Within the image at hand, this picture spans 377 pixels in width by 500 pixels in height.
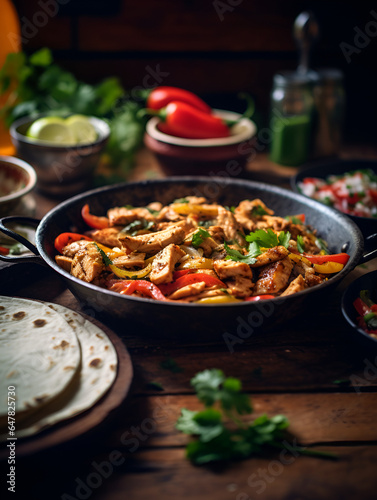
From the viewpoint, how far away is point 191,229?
2.63m

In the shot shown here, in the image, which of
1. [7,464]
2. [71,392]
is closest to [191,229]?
[71,392]

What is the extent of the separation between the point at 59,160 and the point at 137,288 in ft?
5.65

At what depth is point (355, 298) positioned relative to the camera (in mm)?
2246

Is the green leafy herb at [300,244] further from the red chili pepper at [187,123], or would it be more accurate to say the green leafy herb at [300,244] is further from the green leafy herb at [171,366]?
the red chili pepper at [187,123]

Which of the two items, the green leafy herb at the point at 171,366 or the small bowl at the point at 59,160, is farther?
the small bowl at the point at 59,160

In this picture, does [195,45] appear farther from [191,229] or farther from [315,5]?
[191,229]

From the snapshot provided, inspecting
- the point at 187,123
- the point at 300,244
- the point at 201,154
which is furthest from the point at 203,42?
the point at 300,244

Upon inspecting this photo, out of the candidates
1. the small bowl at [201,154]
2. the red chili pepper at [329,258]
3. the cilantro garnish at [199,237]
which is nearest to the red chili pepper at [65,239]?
the cilantro garnish at [199,237]

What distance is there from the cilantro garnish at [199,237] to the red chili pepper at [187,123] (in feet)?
5.92

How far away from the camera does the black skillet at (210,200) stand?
1.92 meters

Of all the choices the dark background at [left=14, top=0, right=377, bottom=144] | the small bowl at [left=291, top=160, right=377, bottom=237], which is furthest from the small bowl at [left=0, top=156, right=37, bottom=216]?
the dark background at [left=14, top=0, right=377, bottom=144]

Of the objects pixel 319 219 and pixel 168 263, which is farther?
pixel 319 219

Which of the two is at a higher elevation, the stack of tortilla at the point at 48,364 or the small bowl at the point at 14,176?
the small bowl at the point at 14,176

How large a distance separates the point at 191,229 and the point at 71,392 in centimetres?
116
